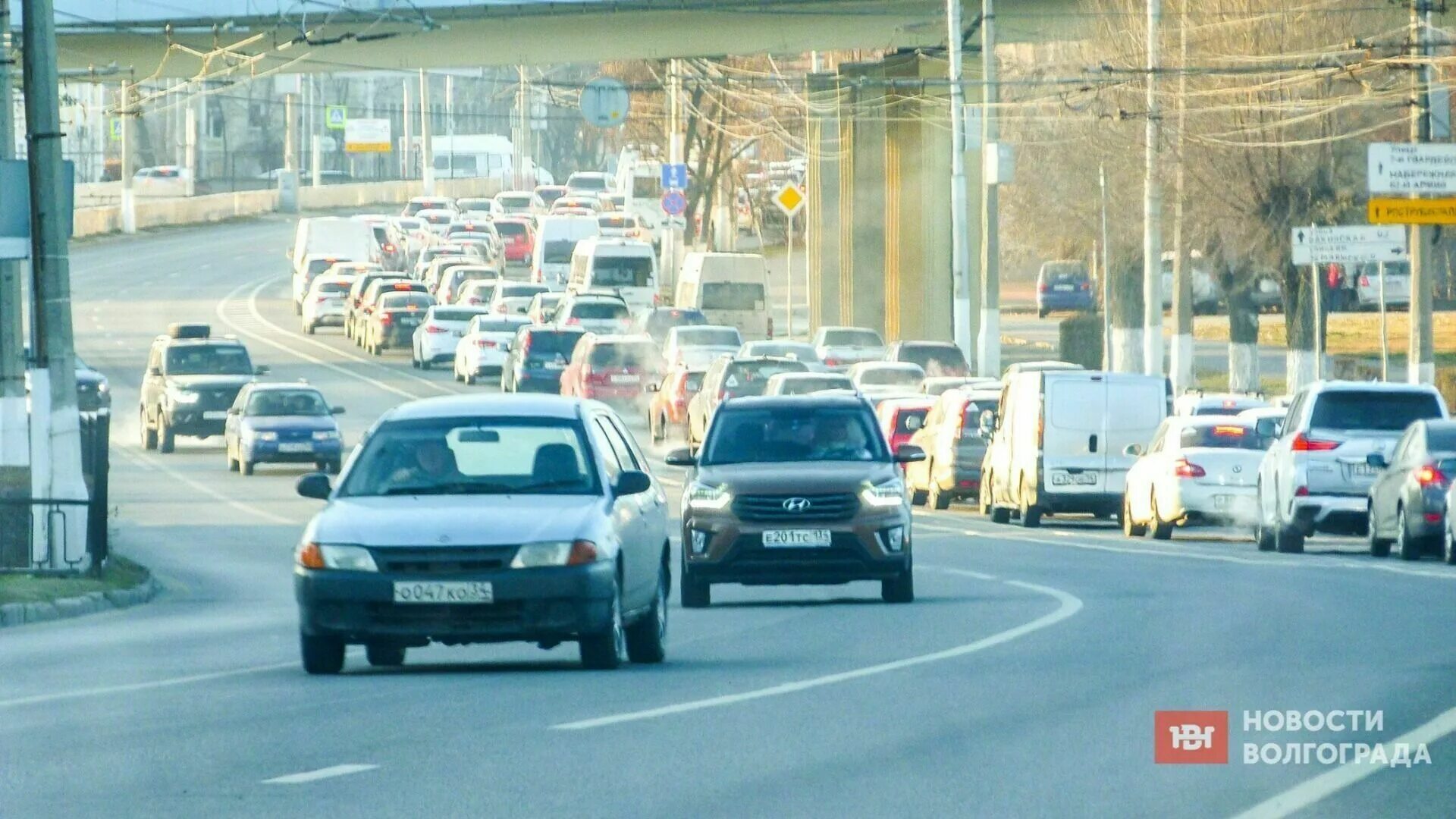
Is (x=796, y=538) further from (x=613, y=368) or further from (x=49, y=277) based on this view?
(x=613, y=368)

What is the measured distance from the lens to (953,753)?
10539 mm

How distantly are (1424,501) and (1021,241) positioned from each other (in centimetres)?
6316

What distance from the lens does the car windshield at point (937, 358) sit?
51094mm

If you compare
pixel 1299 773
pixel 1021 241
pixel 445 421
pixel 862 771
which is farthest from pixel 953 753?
pixel 1021 241

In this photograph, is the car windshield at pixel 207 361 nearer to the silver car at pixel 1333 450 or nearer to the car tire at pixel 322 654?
the silver car at pixel 1333 450

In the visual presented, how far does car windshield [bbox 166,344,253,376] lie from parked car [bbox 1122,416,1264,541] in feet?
67.6

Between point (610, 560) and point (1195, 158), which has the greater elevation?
Result: point (1195, 158)

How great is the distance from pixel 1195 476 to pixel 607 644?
16853mm

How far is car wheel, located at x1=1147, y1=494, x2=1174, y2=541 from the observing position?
30.2 metres

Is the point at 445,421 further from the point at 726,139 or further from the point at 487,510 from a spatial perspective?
the point at 726,139

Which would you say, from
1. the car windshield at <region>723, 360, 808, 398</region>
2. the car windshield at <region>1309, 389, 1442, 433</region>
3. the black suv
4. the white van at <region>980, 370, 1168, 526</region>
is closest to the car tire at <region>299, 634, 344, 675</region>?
the car windshield at <region>1309, 389, 1442, 433</region>

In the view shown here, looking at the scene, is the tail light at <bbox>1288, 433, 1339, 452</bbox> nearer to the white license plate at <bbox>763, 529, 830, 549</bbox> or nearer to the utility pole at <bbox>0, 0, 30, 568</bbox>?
the white license plate at <bbox>763, 529, 830, 549</bbox>

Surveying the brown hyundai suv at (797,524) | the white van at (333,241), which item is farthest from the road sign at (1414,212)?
the white van at (333,241)

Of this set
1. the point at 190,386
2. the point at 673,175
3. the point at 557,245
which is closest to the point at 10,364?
the point at 190,386
